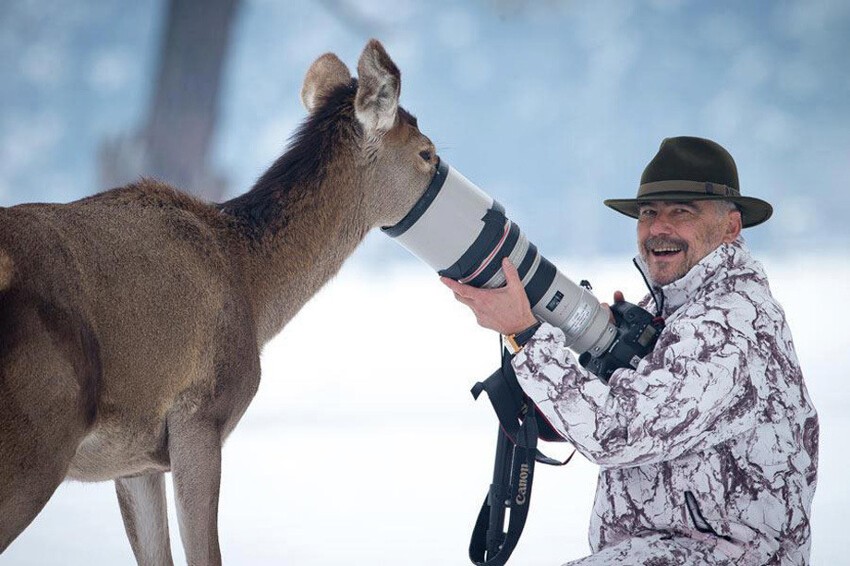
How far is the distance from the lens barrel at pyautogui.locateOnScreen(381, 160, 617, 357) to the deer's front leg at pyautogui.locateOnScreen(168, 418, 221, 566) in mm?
978

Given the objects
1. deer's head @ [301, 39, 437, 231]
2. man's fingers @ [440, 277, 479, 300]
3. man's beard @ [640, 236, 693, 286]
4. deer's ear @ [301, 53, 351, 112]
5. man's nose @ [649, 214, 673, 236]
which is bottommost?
man's fingers @ [440, 277, 479, 300]

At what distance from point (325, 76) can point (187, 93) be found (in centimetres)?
321

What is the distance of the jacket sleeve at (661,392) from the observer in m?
2.81

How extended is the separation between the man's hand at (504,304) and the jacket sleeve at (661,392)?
0.14m

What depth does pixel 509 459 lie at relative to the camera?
3314mm

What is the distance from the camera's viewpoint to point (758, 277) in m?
3.13

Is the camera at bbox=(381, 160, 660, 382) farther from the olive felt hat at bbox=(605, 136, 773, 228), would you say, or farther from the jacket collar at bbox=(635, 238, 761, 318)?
the olive felt hat at bbox=(605, 136, 773, 228)

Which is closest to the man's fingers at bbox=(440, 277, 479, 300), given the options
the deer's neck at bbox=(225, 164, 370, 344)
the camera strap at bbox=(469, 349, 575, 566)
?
the camera strap at bbox=(469, 349, 575, 566)

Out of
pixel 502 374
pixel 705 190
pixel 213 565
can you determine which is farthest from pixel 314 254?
pixel 705 190

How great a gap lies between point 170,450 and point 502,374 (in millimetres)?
1089

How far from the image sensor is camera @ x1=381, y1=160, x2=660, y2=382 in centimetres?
328

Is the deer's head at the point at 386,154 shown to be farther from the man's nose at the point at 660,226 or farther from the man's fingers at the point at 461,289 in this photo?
the man's nose at the point at 660,226

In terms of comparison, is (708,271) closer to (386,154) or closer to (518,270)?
(518,270)

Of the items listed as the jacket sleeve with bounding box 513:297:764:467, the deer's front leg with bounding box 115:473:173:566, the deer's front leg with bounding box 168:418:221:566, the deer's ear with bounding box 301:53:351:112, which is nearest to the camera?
the jacket sleeve with bounding box 513:297:764:467
